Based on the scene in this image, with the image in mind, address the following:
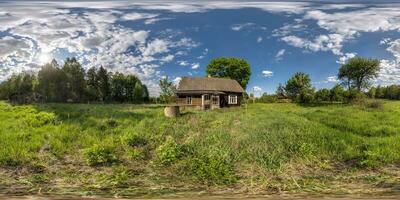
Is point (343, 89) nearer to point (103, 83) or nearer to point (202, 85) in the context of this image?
point (103, 83)

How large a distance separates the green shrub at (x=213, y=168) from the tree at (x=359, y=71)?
184 inches

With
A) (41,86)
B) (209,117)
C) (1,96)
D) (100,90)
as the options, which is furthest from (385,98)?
(1,96)

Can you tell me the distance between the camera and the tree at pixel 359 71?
11.4 metres

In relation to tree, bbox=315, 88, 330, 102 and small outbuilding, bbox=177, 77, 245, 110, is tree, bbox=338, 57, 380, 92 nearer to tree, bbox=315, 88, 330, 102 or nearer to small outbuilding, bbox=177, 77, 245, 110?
tree, bbox=315, 88, 330, 102

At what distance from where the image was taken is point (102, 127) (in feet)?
41.8

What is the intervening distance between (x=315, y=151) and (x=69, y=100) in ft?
23.1

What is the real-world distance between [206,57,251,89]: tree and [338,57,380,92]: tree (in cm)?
275

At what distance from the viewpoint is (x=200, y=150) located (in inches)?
390

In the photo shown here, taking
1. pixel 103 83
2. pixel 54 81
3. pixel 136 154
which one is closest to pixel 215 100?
pixel 103 83

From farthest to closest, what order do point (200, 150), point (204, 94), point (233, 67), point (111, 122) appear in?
point (204, 94)
point (111, 122)
point (233, 67)
point (200, 150)

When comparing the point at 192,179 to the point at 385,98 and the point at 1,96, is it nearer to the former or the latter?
the point at 385,98

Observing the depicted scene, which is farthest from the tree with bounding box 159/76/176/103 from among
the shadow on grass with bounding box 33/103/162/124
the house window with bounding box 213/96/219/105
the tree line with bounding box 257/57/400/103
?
the house window with bounding box 213/96/219/105

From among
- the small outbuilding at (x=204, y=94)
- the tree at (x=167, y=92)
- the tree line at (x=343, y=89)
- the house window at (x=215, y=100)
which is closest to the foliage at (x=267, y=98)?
the tree line at (x=343, y=89)

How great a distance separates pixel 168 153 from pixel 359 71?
631 cm
